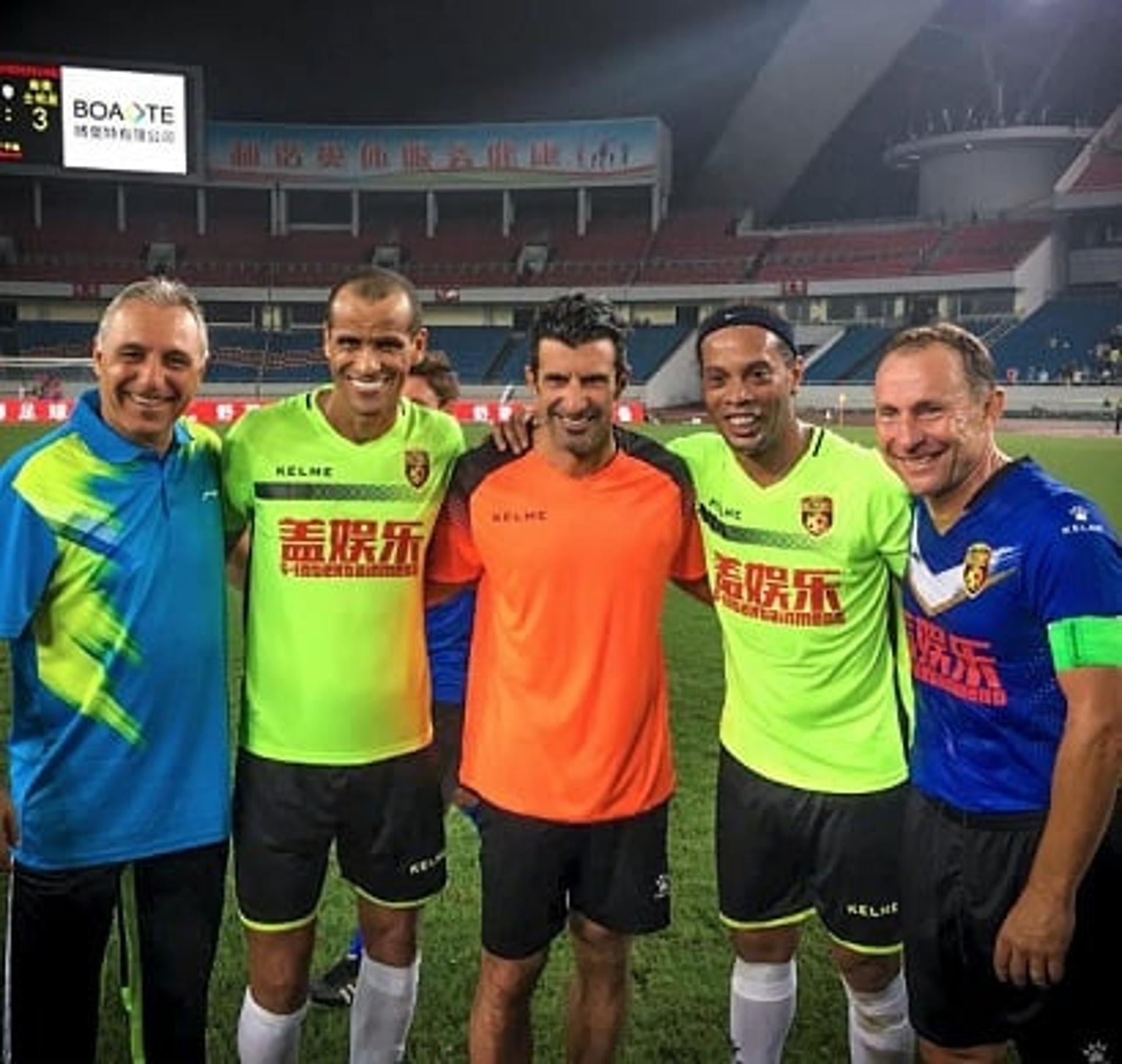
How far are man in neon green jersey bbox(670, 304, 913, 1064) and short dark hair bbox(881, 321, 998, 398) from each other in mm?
490

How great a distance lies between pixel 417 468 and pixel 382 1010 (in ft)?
5.16

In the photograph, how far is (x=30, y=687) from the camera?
9.65 feet

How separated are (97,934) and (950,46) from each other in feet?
180

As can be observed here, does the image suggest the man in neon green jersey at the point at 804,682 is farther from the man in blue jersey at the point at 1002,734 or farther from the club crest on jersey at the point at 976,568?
the club crest on jersey at the point at 976,568

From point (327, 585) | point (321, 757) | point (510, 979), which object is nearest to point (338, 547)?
point (327, 585)

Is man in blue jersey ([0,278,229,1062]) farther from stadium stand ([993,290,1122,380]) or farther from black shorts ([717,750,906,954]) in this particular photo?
stadium stand ([993,290,1122,380])

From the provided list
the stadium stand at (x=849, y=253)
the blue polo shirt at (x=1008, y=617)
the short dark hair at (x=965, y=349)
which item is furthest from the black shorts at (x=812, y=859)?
the stadium stand at (x=849, y=253)

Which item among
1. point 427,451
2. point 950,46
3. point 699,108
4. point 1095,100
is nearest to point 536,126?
point 699,108

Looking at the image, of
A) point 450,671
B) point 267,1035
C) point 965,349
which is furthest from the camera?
point 450,671

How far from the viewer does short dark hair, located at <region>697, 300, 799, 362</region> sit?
320cm

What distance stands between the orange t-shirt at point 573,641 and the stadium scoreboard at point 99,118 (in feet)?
90.8

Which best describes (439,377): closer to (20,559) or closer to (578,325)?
(578,325)

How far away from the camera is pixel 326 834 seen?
320cm

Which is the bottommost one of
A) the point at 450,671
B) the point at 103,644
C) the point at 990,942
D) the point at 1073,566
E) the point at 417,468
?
the point at 990,942
